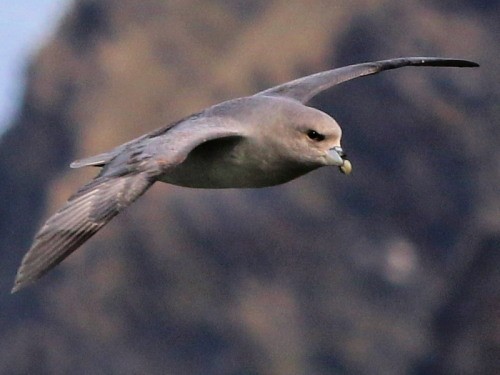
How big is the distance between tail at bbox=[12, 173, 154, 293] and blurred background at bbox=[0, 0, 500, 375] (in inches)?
465

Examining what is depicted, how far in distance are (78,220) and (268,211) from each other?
69.3 feet

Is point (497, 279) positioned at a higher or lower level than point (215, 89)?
higher

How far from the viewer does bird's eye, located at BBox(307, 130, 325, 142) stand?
11.2 meters

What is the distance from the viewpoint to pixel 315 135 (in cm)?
1127

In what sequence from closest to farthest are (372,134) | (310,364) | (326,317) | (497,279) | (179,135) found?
(179,135) < (497,279) < (310,364) < (326,317) < (372,134)

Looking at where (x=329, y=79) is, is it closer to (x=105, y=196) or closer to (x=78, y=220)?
(x=105, y=196)

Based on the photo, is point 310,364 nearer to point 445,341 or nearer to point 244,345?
point 244,345

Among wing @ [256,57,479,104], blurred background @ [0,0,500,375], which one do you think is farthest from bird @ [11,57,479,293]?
blurred background @ [0,0,500,375]

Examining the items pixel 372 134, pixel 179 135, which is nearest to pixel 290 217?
pixel 372 134

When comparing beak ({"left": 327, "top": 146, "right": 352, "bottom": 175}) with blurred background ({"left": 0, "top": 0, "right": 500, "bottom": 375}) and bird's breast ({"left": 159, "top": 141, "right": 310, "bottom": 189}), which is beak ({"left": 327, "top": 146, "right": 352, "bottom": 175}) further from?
blurred background ({"left": 0, "top": 0, "right": 500, "bottom": 375})

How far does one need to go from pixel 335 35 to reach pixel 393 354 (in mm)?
10903

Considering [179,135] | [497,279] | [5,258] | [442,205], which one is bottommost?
[5,258]

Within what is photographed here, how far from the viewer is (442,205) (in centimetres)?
3544

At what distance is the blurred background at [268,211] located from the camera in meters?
29.4
